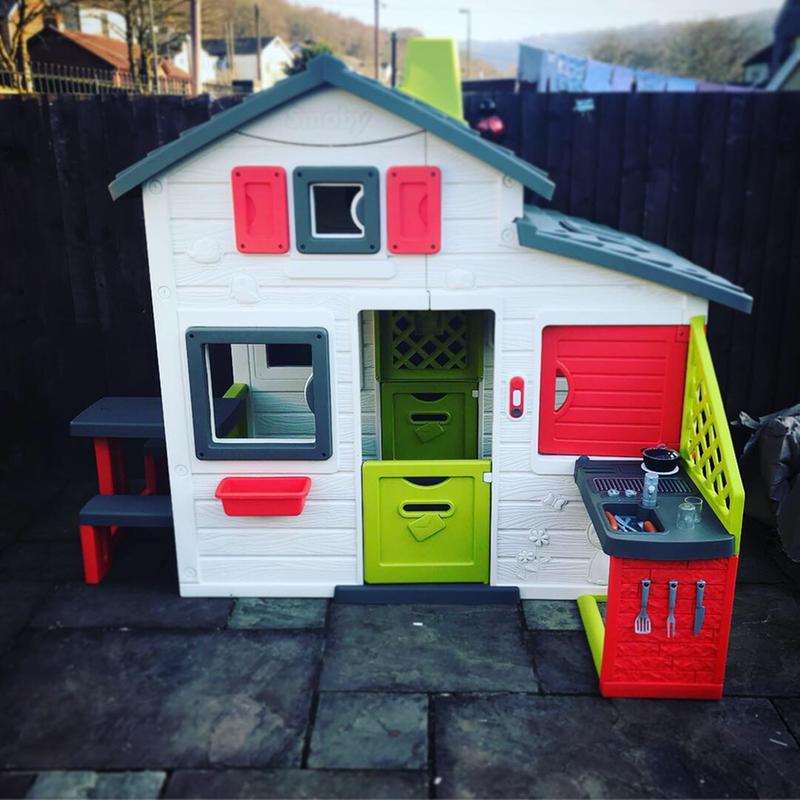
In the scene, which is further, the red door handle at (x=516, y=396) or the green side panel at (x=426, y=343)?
the green side panel at (x=426, y=343)

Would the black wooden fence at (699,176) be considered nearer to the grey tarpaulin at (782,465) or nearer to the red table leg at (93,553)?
the grey tarpaulin at (782,465)

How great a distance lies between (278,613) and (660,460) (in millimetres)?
2184

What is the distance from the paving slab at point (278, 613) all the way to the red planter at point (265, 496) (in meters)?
0.53

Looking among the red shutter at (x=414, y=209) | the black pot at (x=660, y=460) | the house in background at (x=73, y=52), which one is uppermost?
the house in background at (x=73, y=52)

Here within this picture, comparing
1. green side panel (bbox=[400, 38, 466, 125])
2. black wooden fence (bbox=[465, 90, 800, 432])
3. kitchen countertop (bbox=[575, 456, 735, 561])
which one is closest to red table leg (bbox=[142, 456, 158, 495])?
kitchen countertop (bbox=[575, 456, 735, 561])

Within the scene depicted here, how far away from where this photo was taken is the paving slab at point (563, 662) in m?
3.67

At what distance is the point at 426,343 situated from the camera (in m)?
5.25

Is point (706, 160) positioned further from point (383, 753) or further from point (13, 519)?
point (13, 519)

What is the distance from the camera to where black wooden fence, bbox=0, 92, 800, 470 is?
5449 millimetres

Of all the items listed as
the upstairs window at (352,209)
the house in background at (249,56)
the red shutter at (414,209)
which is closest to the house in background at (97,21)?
the house in background at (249,56)

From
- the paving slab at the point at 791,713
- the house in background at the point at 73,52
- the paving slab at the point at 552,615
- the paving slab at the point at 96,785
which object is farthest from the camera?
the house in background at the point at 73,52

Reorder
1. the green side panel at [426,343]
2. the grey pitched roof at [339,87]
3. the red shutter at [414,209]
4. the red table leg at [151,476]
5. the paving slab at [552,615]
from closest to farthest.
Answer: the grey pitched roof at [339,87], the red shutter at [414,209], the paving slab at [552,615], the green side panel at [426,343], the red table leg at [151,476]

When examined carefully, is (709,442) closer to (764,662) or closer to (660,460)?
(660,460)

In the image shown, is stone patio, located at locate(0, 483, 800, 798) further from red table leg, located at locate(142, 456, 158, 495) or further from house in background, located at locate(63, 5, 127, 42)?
house in background, located at locate(63, 5, 127, 42)
